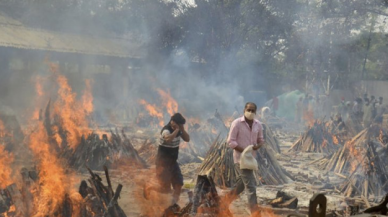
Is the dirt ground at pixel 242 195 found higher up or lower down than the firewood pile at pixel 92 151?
lower down

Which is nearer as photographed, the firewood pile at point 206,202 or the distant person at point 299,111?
the firewood pile at point 206,202

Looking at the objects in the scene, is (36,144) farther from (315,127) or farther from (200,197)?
(315,127)

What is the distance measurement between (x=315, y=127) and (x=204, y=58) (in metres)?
13.9

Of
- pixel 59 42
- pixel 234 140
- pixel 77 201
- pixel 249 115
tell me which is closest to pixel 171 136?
pixel 234 140

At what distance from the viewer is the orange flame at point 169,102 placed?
22.0 meters

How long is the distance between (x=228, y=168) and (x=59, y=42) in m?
17.3

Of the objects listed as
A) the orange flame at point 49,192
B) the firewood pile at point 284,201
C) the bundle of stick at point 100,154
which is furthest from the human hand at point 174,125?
the bundle of stick at point 100,154

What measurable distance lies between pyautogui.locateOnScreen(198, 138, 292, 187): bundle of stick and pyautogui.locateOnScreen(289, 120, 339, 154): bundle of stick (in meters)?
4.68

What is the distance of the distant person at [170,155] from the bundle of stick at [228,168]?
173 cm

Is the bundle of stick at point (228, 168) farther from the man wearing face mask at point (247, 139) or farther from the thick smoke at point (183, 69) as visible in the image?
the thick smoke at point (183, 69)

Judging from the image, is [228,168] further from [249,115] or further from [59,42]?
[59,42]

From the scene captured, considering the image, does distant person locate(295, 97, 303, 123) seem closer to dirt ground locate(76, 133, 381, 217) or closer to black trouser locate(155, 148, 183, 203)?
dirt ground locate(76, 133, 381, 217)

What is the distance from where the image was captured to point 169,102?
23547 mm

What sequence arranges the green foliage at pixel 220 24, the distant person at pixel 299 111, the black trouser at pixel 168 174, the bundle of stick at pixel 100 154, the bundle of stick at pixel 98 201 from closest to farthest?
the bundle of stick at pixel 98 201 < the black trouser at pixel 168 174 < the bundle of stick at pixel 100 154 < the green foliage at pixel 220 24 < the distant person at pixel 299 111
